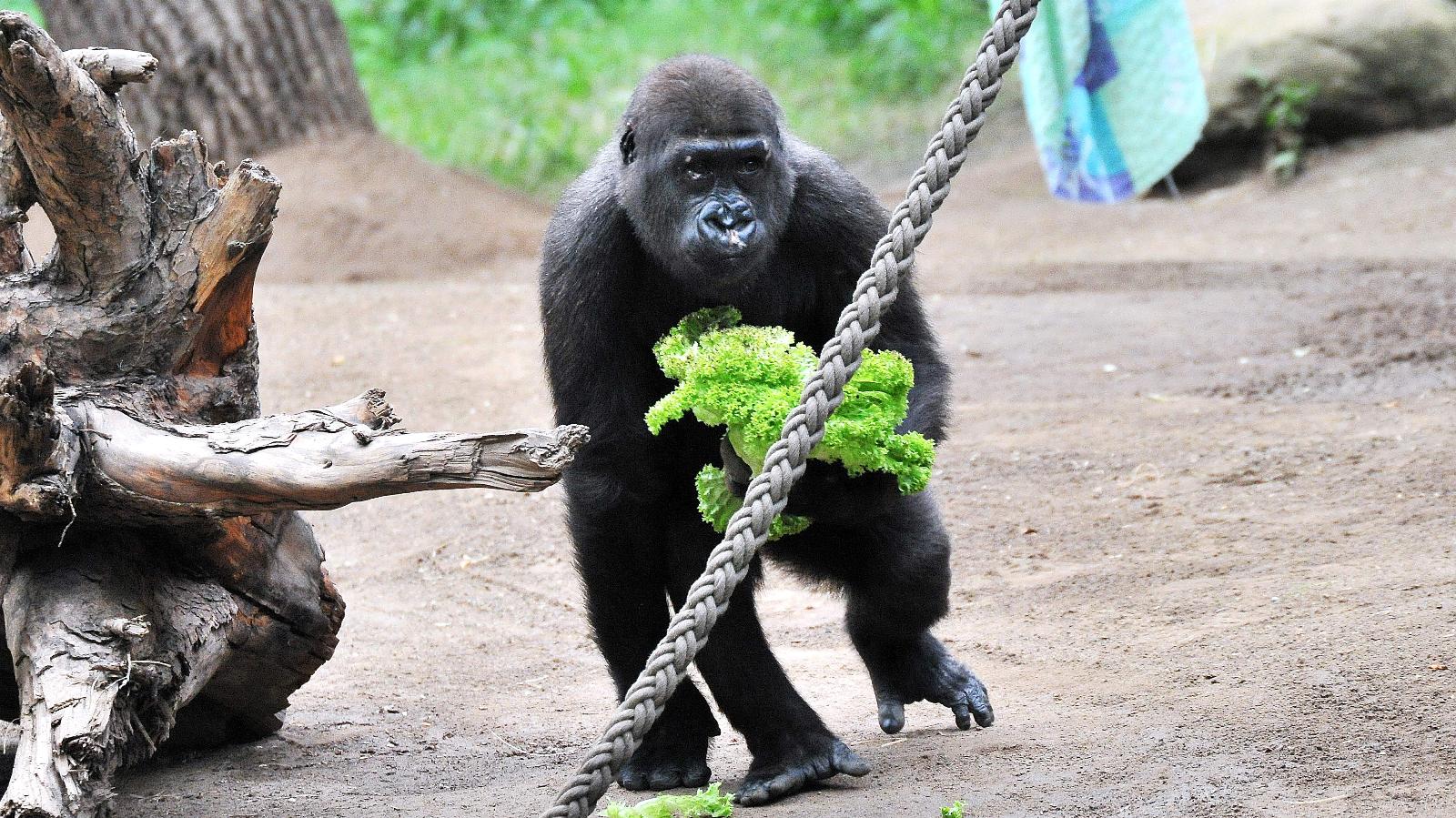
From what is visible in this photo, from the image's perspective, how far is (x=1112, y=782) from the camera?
3258 mm

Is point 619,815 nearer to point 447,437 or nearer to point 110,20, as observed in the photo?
point 447,437

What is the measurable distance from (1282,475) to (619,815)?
3.23 meters

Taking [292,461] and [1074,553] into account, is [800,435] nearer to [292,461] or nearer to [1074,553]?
[292,461]

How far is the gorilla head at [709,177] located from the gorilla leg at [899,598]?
0.78 meters

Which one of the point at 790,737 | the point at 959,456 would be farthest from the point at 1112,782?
the point at 959,456

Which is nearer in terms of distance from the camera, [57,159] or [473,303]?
[57,159]

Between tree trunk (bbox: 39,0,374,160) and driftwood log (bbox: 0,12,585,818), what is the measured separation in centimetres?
609

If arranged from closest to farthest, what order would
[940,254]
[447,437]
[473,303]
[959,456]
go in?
[447,437] → [959,456] → [473,303] → [940,254]

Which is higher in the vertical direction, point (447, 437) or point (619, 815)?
point (447, 437)

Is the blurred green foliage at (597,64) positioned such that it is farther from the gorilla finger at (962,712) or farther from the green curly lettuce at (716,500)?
the green curly lettuce at (716,500)

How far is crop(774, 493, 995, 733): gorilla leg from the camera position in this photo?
12.7 ft

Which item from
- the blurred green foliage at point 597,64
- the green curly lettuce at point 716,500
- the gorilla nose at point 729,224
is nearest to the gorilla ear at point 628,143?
the gorilla nose at point 729,224

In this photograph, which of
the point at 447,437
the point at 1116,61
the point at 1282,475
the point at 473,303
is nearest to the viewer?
the point at 447,437

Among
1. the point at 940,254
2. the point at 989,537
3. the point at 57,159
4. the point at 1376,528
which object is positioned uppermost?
the point at 57,159
